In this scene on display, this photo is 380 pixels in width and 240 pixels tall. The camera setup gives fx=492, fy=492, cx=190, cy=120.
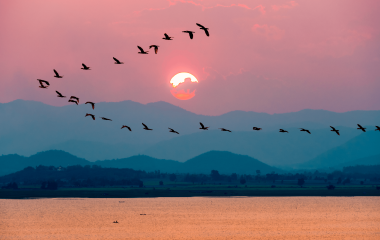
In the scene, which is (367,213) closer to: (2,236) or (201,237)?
(201,237)

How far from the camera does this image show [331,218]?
17350 cm

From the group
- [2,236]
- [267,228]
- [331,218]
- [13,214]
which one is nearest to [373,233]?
[267,228]

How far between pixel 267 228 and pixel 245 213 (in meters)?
46.1

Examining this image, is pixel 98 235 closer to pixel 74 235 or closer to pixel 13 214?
pixel 74 235

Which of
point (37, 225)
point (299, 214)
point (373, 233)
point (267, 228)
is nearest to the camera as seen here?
point (373, 233)

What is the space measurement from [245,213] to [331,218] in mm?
31901

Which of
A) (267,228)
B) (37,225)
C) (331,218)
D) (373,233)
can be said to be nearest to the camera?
(373,233)

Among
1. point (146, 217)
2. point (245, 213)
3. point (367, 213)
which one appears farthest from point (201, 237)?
point (367, 213)

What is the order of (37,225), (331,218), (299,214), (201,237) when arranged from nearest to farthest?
(201,237) < (37,225) < (331,218) < (299,214)

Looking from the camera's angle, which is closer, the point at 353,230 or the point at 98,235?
the point at 98,235

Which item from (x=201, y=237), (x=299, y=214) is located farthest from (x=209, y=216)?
(x=201, y=237)

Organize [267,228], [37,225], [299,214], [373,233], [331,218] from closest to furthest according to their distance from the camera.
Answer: [373,233] < [267,228] < [37,225] < [331,218] < [299,214]

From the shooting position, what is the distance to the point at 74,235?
418 ft

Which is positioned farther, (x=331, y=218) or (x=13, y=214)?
(x=13, y=214)
